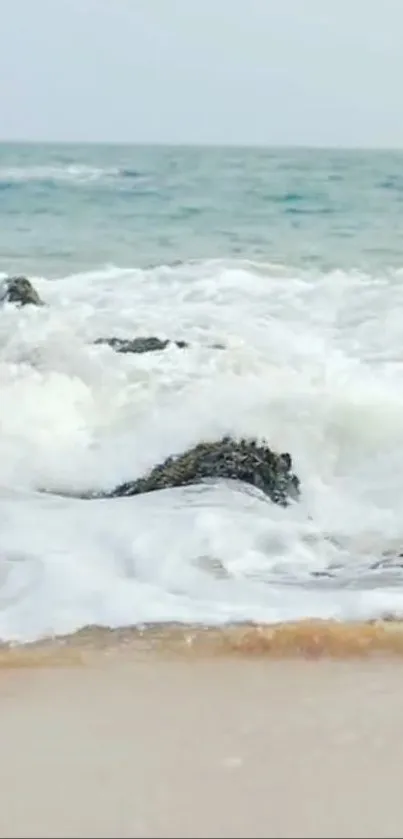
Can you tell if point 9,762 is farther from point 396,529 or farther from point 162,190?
point 162,190

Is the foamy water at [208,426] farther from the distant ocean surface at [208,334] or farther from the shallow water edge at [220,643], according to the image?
the shallow water edge at [220,643]

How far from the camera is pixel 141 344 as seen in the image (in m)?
2.77

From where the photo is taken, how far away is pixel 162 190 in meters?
2.89

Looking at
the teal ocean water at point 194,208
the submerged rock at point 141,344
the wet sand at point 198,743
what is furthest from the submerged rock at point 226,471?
the wet sand at point 198,743

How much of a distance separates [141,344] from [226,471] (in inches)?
17.2

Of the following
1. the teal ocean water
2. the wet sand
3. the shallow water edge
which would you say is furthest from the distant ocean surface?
the wet sand

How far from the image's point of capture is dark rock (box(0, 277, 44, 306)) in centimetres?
277

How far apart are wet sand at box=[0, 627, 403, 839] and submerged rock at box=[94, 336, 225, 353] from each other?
40.1 inches

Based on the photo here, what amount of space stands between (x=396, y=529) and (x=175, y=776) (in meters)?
1.19

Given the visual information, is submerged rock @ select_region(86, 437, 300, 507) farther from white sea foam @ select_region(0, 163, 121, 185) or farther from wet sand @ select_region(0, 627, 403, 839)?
white sea foam @ select_region(0, 163, 121, 185)

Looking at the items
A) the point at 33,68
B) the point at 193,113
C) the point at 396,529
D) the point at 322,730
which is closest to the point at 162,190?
the point at 193,113

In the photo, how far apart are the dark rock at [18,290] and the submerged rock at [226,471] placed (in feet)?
1.82

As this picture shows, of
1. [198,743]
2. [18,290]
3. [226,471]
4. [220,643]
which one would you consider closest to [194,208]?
[18,290]

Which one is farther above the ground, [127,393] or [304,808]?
[127,393]
